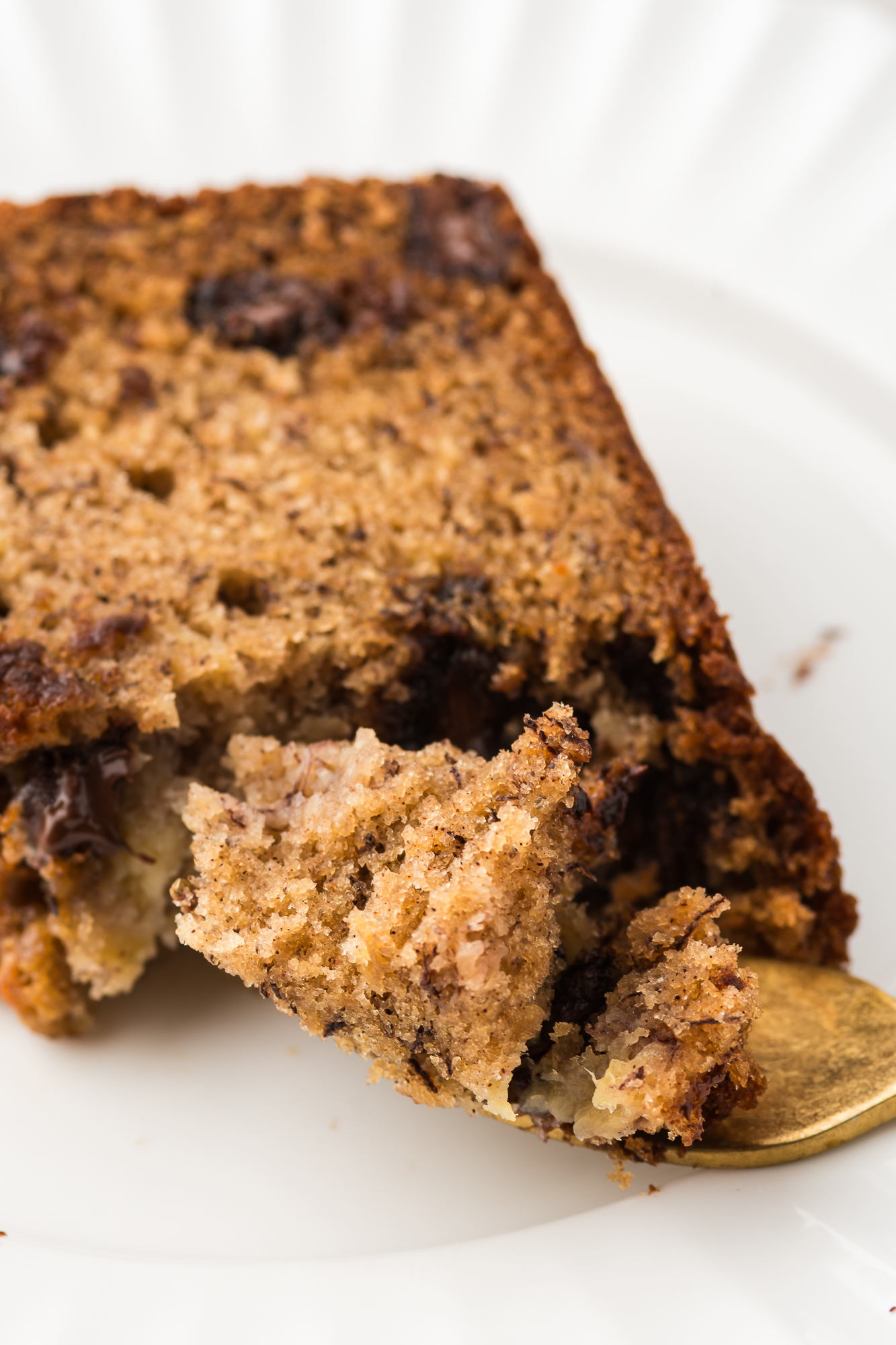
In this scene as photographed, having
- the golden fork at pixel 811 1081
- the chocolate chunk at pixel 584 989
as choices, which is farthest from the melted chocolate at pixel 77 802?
the golden fork at pixel 811 1081

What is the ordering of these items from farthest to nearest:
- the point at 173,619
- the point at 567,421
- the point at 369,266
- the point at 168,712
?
the point at 369,266 < the point at 567,421 < the point at 173,619 < the point at 168,712

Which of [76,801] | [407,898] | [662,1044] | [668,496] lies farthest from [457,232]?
[662,1044]

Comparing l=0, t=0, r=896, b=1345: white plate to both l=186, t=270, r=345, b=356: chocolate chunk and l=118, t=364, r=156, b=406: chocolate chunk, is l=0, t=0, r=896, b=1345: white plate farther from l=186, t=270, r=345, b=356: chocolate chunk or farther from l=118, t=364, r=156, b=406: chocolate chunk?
l=118, t=364, r=156, b=406: chocolate chunk

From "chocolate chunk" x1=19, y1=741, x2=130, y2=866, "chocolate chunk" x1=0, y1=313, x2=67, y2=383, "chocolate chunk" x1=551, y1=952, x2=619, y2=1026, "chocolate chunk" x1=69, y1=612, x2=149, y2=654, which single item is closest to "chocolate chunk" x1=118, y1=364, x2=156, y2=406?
"chocolate chunk" x1=0, y1=313, x2=67, y2=383

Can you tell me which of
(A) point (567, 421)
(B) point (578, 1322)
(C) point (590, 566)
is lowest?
(B) point (578, 1322)

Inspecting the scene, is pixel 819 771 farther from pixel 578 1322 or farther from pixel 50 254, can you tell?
pixel 50 254

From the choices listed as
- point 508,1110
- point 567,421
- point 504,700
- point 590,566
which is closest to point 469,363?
point 567,421
